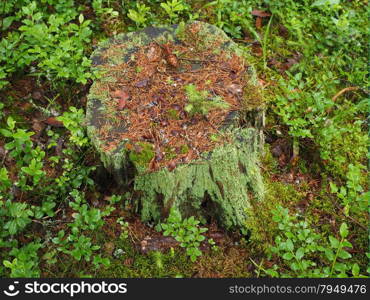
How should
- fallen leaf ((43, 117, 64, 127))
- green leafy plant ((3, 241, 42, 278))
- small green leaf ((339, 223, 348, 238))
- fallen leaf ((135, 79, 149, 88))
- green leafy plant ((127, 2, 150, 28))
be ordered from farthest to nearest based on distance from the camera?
green leafy plant ((127, 2, 150, 28)) < fallen leaf ((43, 117, 64, 127)) < fallen leaf ((135, 79, 149, 88)) < small green leaf ((339, 223, 348, 238)) < green leafy plant ((3, 241, 42, 278))

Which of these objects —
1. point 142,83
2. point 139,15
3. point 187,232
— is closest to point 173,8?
point 139,15

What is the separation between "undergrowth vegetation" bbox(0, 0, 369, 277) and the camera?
3363 millimetres

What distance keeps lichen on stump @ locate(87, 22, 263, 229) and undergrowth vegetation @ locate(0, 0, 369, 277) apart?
0.14 m

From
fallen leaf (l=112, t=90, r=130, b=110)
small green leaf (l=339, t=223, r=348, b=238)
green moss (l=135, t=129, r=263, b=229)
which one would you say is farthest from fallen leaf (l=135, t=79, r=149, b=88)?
small green leaf (l=339, t=223, r=348, b=238)

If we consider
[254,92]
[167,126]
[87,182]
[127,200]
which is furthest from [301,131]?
[87,182]

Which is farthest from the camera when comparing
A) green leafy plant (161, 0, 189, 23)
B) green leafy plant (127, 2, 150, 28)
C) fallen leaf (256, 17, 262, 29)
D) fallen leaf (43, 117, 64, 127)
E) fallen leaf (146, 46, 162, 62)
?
fallen leaf (256, 17, 262, 29)

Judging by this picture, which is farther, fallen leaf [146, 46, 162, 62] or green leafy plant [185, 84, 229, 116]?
fallen leaf [146, 46, 162, 62]

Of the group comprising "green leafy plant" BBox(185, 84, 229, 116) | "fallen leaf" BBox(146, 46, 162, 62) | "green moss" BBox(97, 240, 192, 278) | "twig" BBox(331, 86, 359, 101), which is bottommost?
"green moss" BBox(97, 240, 192, 278)

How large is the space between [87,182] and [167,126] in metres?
0.85

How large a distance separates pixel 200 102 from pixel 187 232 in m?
1.02

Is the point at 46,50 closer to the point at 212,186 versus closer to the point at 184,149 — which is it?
the point at 184,149

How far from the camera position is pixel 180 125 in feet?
11.2

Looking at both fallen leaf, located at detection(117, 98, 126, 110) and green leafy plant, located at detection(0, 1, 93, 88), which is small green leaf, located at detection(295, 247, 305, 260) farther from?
green leafy plant, located at detection(0, 1, 93, 88)

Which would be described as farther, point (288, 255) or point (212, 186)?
point (212, 186)
